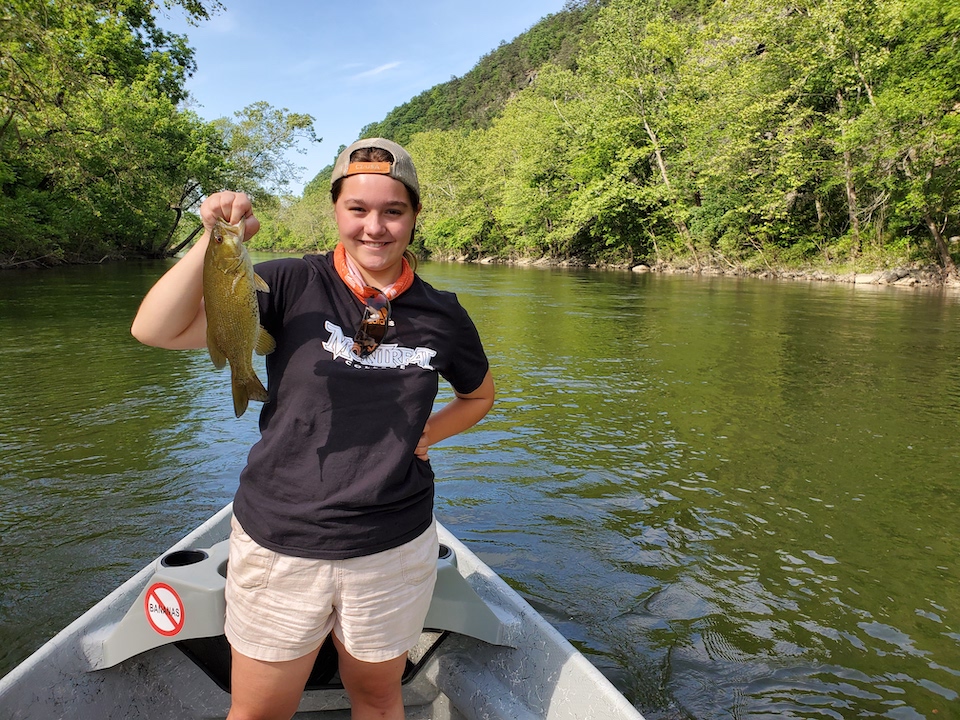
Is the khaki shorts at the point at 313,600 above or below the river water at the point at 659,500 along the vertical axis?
above

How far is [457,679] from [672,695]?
1263 mm

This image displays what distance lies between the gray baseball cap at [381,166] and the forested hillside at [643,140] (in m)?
13.7

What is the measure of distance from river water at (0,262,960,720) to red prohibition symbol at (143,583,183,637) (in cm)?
182

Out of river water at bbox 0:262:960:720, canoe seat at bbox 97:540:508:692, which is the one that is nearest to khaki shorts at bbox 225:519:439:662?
canoe seat at bbox 97:540:508:692

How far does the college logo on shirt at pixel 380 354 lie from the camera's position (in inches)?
72.0

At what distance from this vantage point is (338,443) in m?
1.78

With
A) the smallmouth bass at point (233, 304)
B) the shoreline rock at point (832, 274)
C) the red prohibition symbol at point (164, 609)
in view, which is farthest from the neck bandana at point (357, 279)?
the shoreline rock at point (832, 274)

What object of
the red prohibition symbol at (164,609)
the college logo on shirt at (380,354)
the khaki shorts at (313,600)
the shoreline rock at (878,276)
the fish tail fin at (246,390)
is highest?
the college logo on shirt at (380,354)

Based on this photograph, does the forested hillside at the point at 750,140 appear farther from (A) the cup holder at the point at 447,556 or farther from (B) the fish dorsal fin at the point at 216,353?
(B) the fish dorsal fin at the point at 216,353

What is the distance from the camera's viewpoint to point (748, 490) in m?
5.79

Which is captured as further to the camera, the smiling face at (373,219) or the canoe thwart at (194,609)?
the canoe thwart at (194,609)

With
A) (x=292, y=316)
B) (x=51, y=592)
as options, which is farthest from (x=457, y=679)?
(x=51, y=592)

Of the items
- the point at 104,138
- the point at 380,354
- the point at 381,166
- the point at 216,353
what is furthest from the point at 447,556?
the point at 104,138

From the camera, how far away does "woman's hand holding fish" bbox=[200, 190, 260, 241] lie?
1.60 m
